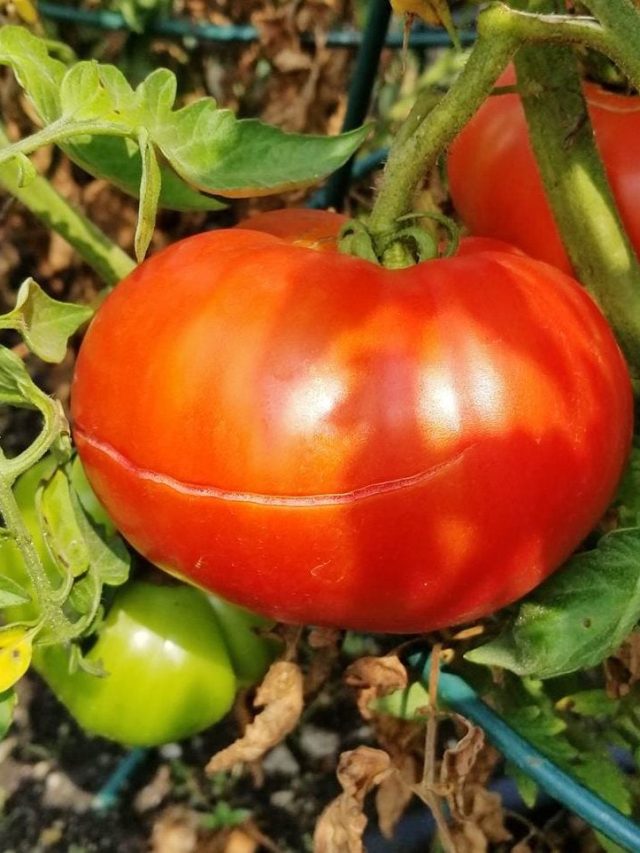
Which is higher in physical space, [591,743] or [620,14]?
[620,14]

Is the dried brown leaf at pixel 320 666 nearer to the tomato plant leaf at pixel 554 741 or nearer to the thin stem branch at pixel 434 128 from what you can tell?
the tomato plant leaf at pixel 554 741

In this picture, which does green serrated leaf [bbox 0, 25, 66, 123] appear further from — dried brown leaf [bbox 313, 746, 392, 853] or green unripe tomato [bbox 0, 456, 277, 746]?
dried brown leaf [bbox 313, 746, 392, 853]

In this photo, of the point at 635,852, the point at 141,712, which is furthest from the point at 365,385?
the point at 141,712

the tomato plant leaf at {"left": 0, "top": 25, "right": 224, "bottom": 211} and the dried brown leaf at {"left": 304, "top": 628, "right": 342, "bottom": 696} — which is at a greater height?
the tomato plant leaf at {"left": 0, "top": 25, "right": 224, "bottom": 211}

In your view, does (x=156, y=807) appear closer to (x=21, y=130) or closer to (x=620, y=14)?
(x=21, y=130)

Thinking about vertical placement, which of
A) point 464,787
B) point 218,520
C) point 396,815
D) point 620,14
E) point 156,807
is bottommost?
point 156,807

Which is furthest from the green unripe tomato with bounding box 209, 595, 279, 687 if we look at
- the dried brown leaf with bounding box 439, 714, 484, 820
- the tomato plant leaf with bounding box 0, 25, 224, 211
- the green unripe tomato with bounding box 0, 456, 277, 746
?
the tomato plant leaf with bounding box 0, 25, 224, 211

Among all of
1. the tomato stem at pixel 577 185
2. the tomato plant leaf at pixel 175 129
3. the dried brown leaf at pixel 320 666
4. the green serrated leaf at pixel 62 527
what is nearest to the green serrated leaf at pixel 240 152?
the tomato plant leaf at pixel 175 129
